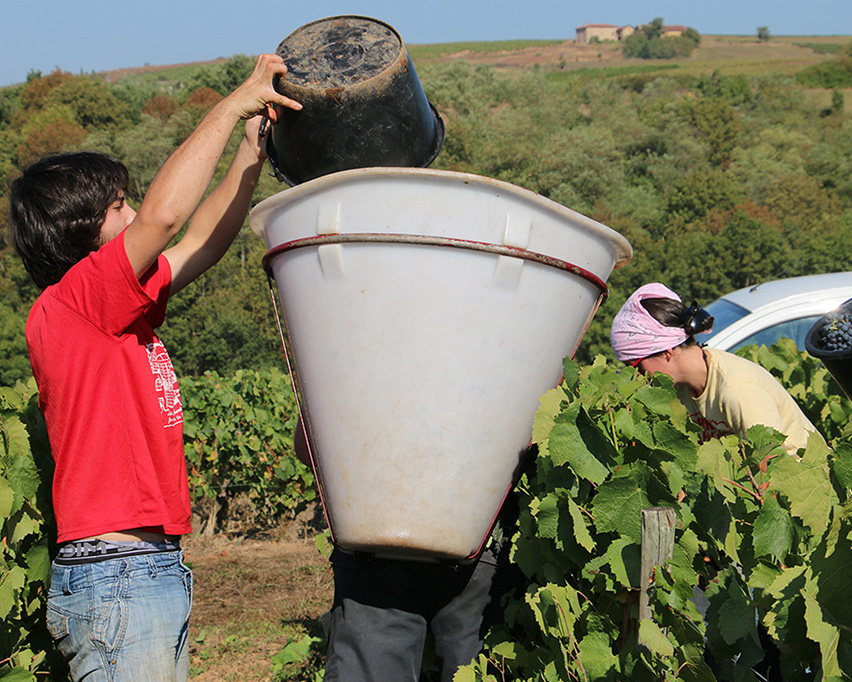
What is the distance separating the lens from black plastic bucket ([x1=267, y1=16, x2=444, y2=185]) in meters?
2.01

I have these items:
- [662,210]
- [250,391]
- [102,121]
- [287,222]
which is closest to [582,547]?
[287,222]

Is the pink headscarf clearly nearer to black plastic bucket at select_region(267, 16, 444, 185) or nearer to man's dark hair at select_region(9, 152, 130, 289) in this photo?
black plastic bucket at select_region(267, 16, 444, 185)

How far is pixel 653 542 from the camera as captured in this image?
1.70 meters

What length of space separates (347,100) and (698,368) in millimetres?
1783

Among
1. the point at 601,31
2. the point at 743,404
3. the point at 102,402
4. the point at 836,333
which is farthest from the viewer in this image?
the point at 601,31

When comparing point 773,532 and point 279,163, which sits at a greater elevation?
point 279,163

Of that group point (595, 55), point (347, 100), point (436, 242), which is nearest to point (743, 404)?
point (436, 242)

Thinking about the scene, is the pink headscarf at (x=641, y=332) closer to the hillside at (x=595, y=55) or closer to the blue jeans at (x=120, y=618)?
the blue jeans at (x=120, y=618)

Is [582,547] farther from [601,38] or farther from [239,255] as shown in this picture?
[601,38]

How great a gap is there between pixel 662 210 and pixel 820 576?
59.7 m

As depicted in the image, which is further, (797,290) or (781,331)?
(797,290)

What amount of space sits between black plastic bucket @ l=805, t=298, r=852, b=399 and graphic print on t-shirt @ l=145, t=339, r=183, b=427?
181 cm

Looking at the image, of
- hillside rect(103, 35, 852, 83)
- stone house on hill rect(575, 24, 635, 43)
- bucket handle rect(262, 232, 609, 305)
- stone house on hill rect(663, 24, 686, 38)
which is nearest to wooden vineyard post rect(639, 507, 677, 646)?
bucket handle rect(262, 232, 609, 305)

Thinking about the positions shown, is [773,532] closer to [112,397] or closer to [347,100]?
[347,100]
